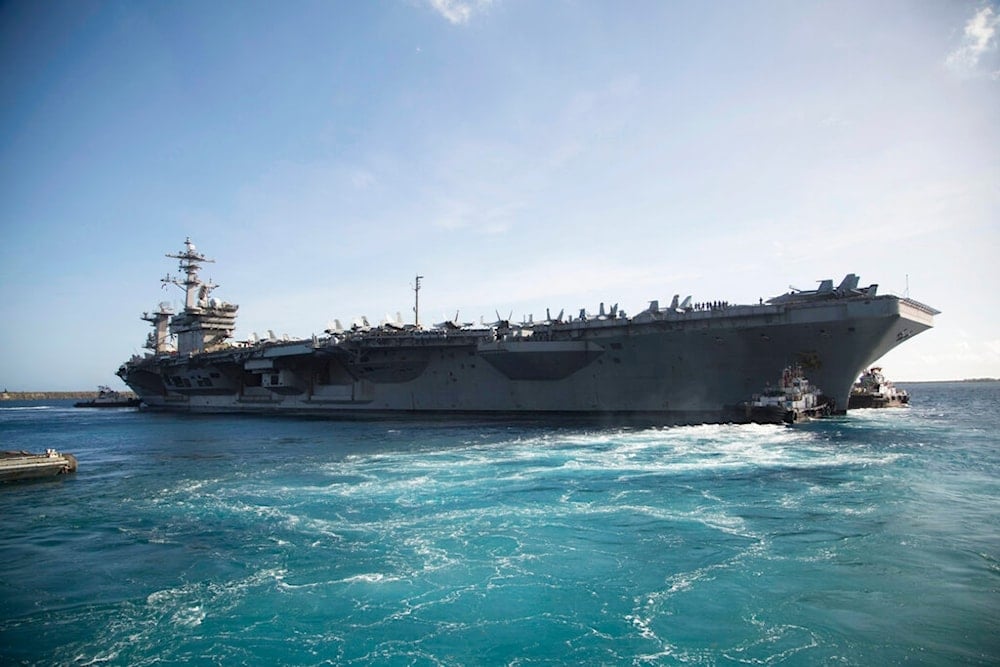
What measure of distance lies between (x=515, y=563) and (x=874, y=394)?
37899mm

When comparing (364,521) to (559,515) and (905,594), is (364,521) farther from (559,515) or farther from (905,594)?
(905,594)

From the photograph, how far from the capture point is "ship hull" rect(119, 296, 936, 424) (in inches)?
776

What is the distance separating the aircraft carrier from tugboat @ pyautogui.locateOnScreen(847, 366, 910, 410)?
15932mm

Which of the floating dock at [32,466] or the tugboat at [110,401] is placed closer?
the floating dock at [32,466]

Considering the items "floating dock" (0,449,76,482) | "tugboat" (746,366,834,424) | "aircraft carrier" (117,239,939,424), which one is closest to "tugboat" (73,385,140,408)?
"aircraft carrier" (117,239,939,424)

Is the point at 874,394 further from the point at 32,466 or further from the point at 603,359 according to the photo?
the point at 32,466

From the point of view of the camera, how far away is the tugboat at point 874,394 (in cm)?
3675

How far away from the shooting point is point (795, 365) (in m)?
21.5

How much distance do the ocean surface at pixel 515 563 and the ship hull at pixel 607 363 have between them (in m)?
6.07

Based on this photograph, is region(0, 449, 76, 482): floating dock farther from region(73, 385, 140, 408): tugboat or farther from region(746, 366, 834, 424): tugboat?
region(73, 385, 140, 408): tugboat

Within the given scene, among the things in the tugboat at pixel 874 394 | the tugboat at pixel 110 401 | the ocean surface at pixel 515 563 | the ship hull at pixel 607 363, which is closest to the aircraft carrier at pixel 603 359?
the ship hull at pixel 607 363

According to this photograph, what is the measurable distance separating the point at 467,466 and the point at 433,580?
7.33 metres

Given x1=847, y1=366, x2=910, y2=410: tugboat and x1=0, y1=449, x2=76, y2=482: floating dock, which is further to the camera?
x1=847, y1=366, x2=910, y2=410: tugboat

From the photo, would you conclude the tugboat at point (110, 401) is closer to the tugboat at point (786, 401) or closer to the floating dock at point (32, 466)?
the floating dock at point (32, 466)
